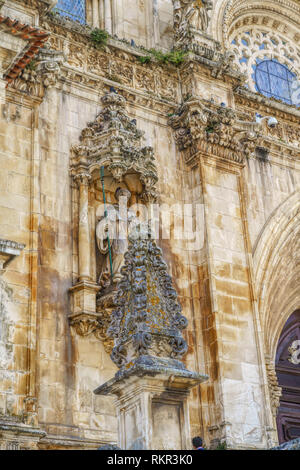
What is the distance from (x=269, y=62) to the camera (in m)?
19.5

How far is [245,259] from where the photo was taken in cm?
1413

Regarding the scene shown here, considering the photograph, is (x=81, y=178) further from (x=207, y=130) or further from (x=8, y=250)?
(x=8, y=250)

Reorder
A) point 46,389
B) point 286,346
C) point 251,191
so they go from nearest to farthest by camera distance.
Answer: point 46,389, point 251,191, point 286,346

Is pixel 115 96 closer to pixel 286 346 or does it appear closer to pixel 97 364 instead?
pixel 97 364

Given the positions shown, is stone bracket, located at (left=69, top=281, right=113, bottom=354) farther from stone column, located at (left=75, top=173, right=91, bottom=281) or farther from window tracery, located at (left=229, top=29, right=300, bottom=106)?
window tracery, located at (left=229, top=29, right=300, bottom=106)

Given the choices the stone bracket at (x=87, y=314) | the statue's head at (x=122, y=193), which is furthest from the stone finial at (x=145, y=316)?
the statue's head at (x=122, y=193)

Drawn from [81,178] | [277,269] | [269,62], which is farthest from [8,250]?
[269,62]

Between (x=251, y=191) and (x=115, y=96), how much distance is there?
3.47m

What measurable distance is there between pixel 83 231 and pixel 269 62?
9183 mm

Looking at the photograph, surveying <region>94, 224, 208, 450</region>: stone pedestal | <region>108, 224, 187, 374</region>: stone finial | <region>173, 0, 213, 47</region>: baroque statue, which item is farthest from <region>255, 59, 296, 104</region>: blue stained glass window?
<region>94, 224, 208, 450</region>: stone pedestal

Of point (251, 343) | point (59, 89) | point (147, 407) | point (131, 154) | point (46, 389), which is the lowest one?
point (147, 407)

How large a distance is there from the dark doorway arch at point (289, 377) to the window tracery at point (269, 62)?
216 inches

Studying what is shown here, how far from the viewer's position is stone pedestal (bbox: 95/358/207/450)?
24.0 ft
